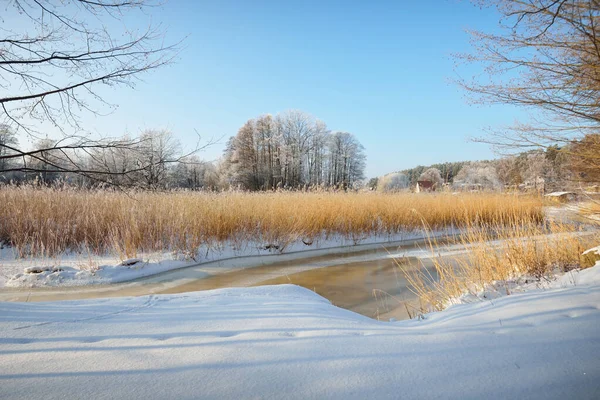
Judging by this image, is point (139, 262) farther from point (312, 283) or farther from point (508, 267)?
point (508, 267)

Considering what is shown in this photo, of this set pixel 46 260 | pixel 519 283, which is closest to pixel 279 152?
pixel 46 260

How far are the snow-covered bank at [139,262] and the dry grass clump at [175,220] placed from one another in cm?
17

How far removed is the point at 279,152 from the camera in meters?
27.5

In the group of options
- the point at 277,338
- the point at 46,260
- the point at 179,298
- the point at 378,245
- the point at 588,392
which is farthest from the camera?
the point at 378,245

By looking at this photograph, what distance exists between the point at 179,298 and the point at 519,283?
3.06 meters

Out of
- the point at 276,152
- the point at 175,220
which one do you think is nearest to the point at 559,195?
the point at 175,220

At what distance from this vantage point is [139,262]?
425 centimetres

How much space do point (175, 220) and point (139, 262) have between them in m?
1.16

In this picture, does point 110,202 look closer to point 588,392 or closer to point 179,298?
point 179,298

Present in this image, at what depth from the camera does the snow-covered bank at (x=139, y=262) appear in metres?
3.60

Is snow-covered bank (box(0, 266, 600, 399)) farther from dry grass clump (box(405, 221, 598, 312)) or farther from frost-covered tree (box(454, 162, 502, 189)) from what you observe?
frost-covered tree (box(454, 162, 502, 189))

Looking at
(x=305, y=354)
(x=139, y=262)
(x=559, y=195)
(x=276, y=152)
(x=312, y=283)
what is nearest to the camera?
(x=305, y=354)

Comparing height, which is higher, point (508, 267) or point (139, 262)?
point (508, 267)

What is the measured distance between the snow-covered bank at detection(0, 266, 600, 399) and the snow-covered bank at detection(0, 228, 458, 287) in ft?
8.21
